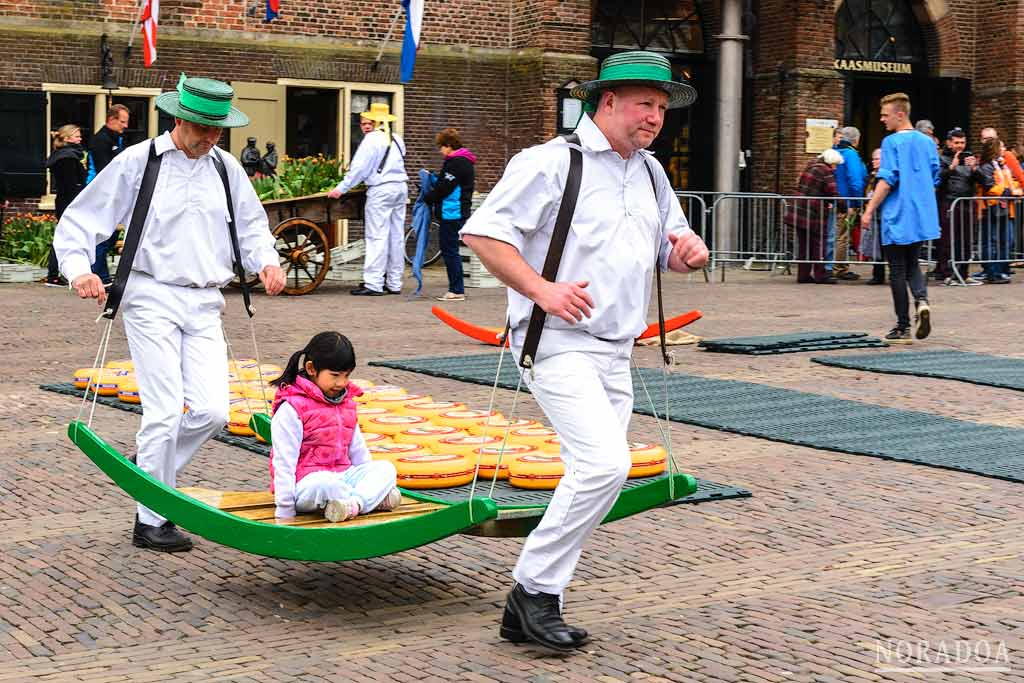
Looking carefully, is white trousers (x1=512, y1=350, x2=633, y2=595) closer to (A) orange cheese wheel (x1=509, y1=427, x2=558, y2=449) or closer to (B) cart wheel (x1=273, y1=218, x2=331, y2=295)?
(A) orange cheese wheel (x1=509, y1=427, x2=558, y2=449)

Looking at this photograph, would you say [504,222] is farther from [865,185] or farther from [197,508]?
[865,185]

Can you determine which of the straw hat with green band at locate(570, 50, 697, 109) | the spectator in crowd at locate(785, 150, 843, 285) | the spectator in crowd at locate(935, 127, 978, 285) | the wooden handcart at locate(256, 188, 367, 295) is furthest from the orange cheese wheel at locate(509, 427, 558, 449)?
the spectator in crowd at locate(935, 127, 978, 285)

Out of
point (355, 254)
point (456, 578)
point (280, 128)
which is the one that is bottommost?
point (456, 578)

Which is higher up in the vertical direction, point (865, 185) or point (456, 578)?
point (865, 185)

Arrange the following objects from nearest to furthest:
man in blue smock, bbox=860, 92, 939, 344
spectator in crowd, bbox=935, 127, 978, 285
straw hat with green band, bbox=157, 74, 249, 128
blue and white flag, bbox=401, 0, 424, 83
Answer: straw hat with green band, bbox=157, 74, 249, 128 < man in blue smock, bbox=860, 92, 939, 344 < spectator in crowd, bbox=935, 127, 978, 285 < blue and white flag, bbox=401, 0, 424, 83

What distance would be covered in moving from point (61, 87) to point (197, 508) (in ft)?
57.7

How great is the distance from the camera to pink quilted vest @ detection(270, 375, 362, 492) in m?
5.29

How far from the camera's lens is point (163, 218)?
5.96 m

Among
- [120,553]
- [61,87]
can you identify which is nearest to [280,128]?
[61,87]

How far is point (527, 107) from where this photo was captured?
2419 cm

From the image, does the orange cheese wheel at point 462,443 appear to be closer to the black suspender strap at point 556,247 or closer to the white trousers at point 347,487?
the white trousers at point 347,487

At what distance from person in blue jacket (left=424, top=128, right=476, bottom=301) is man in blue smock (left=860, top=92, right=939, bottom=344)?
545 cm

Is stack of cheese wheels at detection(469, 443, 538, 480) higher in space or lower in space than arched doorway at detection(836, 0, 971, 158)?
lower

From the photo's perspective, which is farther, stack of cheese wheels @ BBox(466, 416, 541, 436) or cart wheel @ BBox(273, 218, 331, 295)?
cart wheel @ BBox(273, 218, 331, 295)
